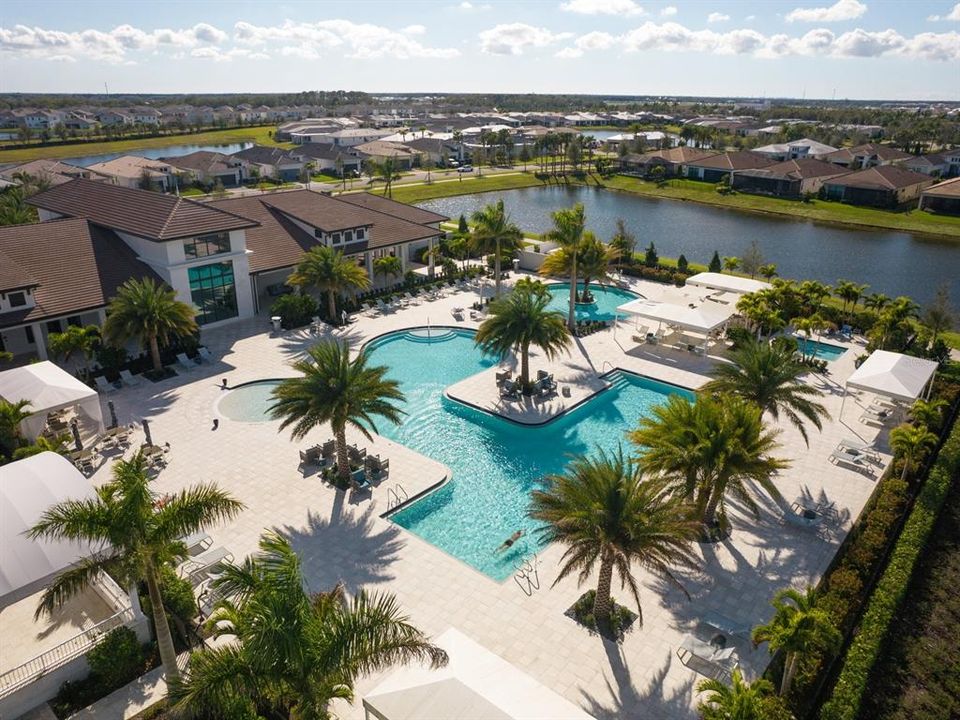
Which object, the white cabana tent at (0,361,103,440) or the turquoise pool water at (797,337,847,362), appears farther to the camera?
the turquoise pool water at (797,337,847,362)

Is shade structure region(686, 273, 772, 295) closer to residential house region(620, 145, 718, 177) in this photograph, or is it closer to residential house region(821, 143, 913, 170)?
residential house region(620, 145, 718, 177)

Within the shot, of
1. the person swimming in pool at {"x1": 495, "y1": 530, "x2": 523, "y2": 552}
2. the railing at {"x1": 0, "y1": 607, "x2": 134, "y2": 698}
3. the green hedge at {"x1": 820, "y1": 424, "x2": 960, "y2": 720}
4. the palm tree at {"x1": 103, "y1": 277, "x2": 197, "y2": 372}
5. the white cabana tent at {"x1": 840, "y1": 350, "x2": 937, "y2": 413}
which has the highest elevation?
the palm tree at {"x1": 103, "y1": 277, "x2": 197, "y2": 372}

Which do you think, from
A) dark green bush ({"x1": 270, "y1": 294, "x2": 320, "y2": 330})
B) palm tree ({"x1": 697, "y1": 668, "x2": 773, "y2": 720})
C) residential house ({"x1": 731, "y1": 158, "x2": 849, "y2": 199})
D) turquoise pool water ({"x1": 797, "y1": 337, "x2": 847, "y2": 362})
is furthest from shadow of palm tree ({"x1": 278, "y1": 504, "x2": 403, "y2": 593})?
residential house ({"x1": 731, "y1": 158, "x2": 849, "y2": 199})

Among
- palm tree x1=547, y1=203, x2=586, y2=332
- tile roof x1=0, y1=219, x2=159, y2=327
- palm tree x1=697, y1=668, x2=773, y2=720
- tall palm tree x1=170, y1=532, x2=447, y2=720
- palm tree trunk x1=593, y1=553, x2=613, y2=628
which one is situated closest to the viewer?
tall palm tree x1=170, y1=532, x2=447, y2=720

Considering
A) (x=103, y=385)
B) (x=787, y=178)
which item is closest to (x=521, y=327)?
(x=103, y=385)

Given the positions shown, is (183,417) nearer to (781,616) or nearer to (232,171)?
(781,616)

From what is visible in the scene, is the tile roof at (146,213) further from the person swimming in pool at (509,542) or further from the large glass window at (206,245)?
the person swimming in pool at (509,542)

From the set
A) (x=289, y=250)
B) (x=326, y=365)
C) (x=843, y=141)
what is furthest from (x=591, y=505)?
(x=843, y=141)
